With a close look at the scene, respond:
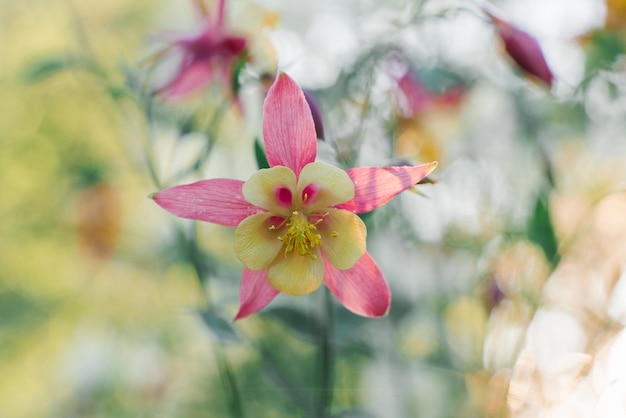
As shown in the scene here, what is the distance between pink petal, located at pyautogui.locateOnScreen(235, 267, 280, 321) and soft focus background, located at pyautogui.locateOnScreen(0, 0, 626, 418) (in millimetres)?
90

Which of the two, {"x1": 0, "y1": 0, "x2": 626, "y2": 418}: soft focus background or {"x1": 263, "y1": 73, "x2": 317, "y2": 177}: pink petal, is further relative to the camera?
{"x1": 0, "y1": 0, "x2": 626, "y2": 418}: soft focus background

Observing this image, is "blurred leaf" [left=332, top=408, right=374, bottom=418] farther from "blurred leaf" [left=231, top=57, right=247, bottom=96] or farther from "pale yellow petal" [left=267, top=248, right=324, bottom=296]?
"blurred leaf" [left=231, top=57, right=247, bottom=96]

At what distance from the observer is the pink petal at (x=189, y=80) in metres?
0.73

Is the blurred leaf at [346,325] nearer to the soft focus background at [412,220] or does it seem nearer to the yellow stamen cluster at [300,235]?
the soft focus background at [412,220]

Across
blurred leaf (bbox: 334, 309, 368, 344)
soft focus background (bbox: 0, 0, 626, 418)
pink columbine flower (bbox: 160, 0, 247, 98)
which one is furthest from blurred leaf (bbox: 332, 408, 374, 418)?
pink columbine flower (bbox: 160, 0, 247, 98)

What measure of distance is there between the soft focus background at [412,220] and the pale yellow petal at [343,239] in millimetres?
41

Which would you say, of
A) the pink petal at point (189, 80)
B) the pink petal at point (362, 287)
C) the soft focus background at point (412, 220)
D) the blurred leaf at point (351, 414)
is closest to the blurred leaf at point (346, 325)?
the soft focus background at point (412, 220)

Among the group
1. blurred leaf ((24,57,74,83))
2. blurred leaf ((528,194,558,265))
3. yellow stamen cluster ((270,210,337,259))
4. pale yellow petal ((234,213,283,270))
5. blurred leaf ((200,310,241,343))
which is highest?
blurred leaf ((24,57,74,83))

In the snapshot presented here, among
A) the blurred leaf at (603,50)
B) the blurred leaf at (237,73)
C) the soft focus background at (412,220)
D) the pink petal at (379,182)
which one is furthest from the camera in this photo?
the blurred leaf at (603,50)

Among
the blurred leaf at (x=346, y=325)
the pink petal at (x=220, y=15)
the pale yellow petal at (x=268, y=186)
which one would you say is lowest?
the blurred leaf at (x=346, y=325)

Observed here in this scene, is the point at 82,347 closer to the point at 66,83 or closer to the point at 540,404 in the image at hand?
the point at 66,83

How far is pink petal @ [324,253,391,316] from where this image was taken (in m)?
0.49

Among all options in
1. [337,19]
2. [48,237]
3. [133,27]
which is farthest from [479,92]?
[133,27]

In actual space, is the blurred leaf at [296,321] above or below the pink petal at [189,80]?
below
